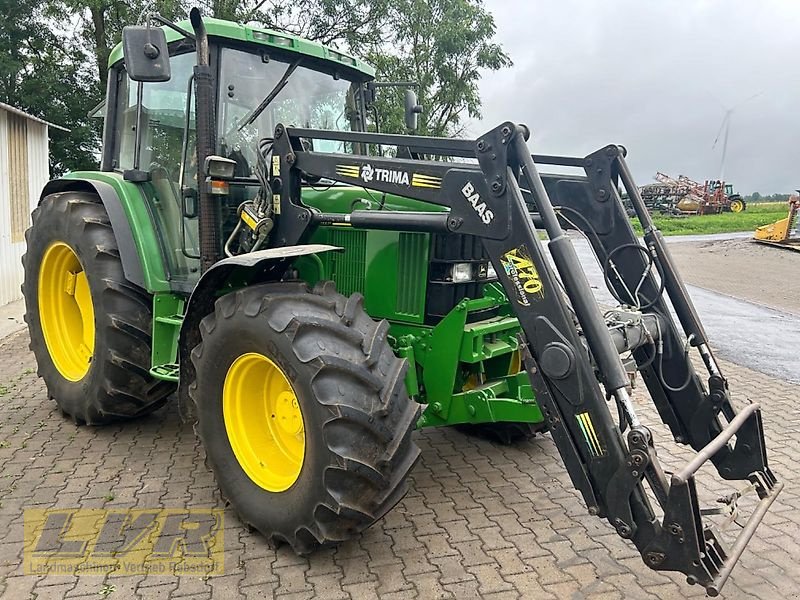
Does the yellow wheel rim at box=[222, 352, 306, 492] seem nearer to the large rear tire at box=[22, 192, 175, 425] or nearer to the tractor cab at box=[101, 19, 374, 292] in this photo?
the tractor cab at box=[101, 19, 374, 292]

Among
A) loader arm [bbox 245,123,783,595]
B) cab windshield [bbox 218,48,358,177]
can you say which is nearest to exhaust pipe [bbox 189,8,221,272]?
cab windshield [bbox 218,48,358,177]

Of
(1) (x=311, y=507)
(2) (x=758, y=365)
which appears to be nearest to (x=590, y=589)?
(1) (x=311, y=507)

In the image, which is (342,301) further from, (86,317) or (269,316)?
(86,317)

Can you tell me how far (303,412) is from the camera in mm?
2881

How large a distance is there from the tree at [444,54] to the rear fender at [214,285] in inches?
641

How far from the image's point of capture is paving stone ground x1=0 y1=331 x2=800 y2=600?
2.88 m

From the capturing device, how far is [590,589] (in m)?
2.88

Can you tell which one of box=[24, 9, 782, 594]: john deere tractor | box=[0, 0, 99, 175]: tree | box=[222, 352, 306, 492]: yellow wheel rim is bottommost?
box=[222, 352, 306, 492]: yellow wheel rim

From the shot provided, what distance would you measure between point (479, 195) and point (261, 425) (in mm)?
1639

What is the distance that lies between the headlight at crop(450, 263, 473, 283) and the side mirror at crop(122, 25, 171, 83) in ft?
5.76

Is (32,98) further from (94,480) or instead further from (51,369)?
(94,480)

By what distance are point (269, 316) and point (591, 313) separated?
1.39m

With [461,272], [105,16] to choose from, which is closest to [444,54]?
[105,16]

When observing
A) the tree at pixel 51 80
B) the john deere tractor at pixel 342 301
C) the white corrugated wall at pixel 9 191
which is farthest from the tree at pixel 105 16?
the john deere tractor at pixel 342 301
